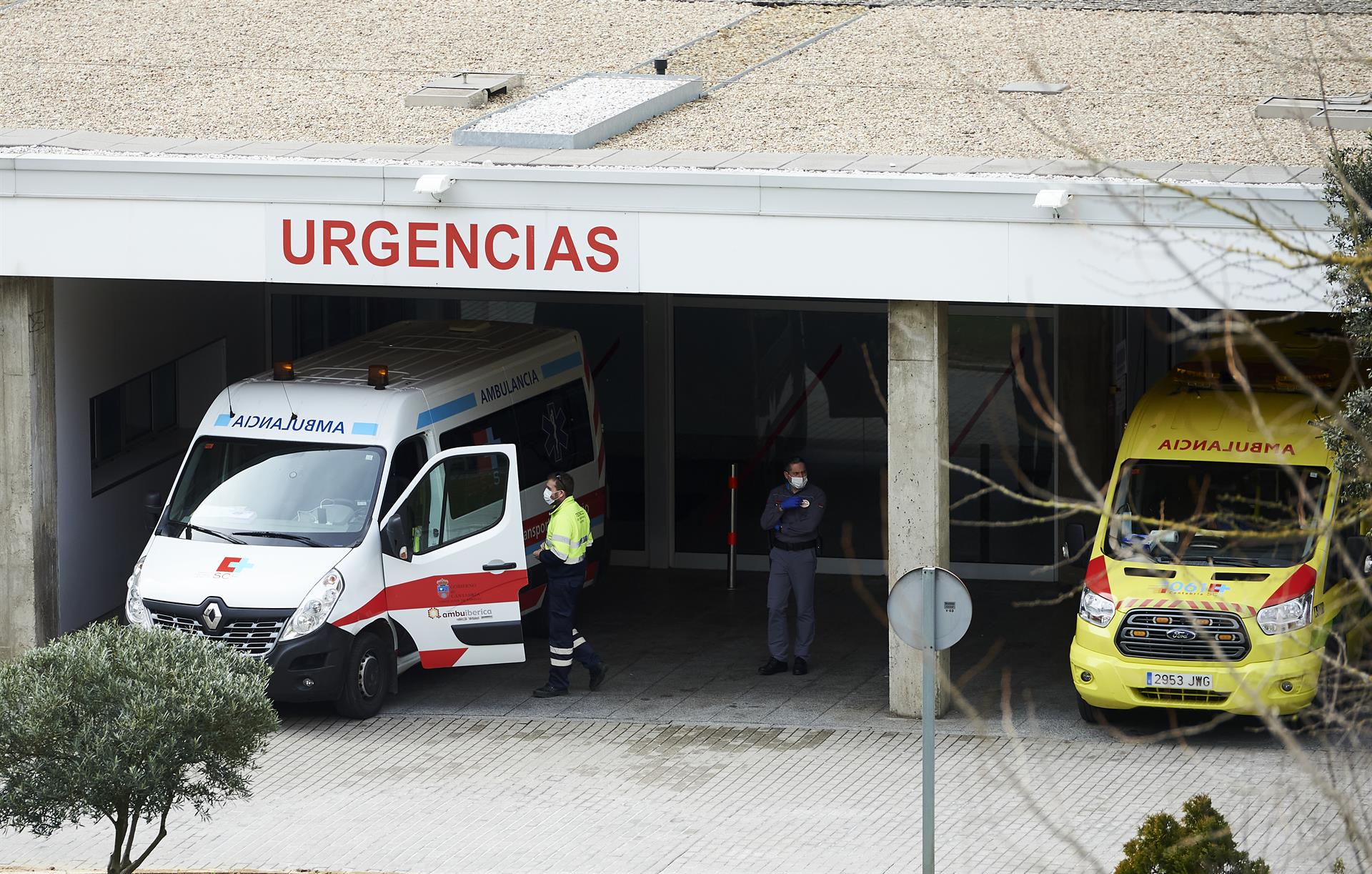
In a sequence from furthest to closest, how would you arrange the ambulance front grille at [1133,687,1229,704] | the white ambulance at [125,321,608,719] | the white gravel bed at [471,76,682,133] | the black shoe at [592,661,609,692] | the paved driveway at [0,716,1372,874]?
the white gravel bed at [471,76,682,133] < the black shoe at [592,661,609,692] < the white ambulance at [125,321,608,719] < the ambulance front grille at [1133,687,1229,704] < the paved driveway at [0,716,1372,874]

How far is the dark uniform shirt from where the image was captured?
14391 mm

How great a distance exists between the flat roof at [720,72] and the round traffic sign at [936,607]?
185 inches

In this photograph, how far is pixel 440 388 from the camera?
14.5 metres

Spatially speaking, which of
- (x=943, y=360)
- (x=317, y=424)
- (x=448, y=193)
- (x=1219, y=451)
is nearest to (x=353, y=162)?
(x=448, y=193)

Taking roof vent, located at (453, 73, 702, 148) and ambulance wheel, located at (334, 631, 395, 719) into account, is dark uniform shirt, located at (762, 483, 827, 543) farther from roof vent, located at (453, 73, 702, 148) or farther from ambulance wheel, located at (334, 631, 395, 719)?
roof vent, located at (453, 73, 702, 148)

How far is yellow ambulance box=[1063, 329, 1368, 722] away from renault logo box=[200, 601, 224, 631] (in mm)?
5794

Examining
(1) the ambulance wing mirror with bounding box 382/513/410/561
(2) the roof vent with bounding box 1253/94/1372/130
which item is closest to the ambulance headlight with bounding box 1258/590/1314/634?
(2) the roof vent with bounding box 1253/94/1372/130

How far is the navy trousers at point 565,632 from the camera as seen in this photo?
13.9 m

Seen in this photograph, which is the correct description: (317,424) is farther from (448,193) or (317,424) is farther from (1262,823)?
(1262,823)

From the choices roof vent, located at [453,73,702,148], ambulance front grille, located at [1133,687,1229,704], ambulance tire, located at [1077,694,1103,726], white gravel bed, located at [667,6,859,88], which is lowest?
ambulance tire, located at [1077,694,1103,726]

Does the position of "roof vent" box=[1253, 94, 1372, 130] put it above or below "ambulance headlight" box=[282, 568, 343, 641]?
above

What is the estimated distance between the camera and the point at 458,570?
45.4 feet

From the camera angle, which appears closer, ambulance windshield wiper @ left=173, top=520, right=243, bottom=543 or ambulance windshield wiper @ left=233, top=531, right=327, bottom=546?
ambulance windshield wiper @ left=233, top=531, right=327, bottom=546

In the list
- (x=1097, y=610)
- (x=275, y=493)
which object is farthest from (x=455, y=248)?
(x=1097, y=610)
